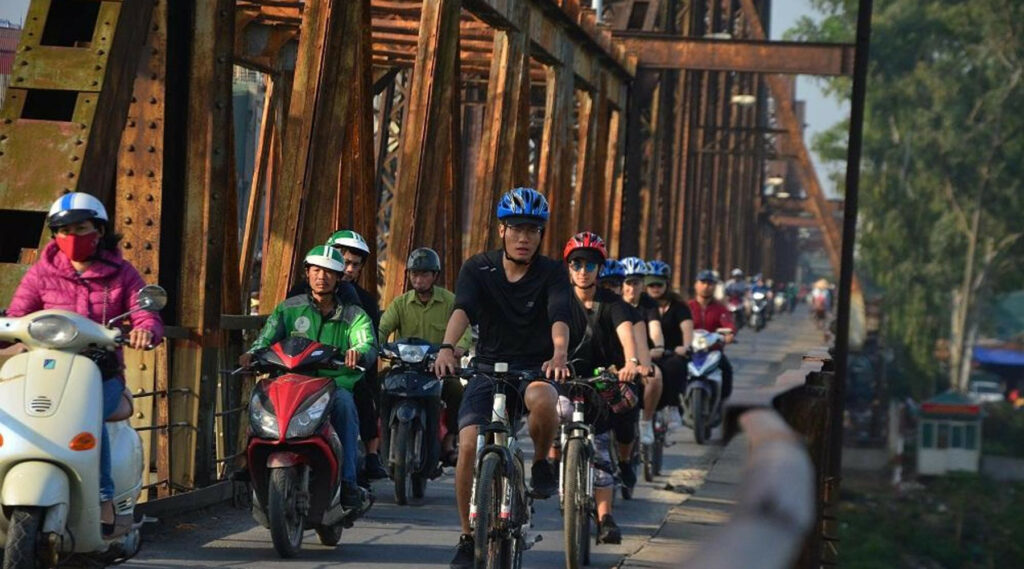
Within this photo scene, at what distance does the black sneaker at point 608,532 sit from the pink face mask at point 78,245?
342cm

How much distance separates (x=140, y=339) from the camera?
6.78m

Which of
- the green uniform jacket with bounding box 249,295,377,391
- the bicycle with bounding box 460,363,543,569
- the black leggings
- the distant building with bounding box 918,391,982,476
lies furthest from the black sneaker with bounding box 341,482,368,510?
the distant building with bounding box 918,391,982,476

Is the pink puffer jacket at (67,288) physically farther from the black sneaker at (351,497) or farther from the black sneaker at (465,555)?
the black sneaker at (351,497)

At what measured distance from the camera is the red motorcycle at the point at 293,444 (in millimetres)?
8242

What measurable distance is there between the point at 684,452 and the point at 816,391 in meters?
11.8

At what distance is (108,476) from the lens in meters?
6.68

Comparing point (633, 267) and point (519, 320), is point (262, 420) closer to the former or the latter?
point (519, 320)

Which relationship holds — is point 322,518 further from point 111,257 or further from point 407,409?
point 407,409

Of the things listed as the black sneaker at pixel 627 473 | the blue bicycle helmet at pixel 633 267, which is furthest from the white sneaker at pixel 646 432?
the black sneaker at pixel 627 473

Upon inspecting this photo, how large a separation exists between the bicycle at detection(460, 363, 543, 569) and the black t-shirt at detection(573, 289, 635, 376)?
95.8 inches

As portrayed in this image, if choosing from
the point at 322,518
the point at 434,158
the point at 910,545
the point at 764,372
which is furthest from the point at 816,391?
the point at 910,545

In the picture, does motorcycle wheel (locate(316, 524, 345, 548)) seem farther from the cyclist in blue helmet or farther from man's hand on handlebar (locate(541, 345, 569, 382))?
man's hand on handlebar (locate(541, 345, 569, 382))

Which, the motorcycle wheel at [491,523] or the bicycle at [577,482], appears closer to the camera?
the motorcycle wheel at [491,523]

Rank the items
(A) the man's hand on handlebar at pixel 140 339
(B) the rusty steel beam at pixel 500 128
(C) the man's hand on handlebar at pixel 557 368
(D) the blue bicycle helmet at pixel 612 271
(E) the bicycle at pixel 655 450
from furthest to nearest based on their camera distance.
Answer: (B) the rusty steel beam at pixel 500 128 → (E) the bicycle at pixel 655 450 → (D) the blue bicycle helmet at pixel 612 271 → (C) the man's hand on handlebar at pixel 557 368 → (A) the man's hand on handlebar at pixel 140 339
